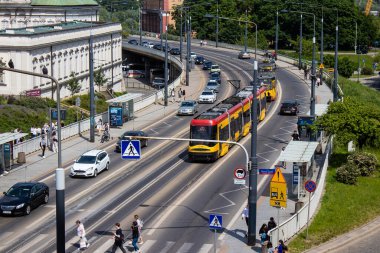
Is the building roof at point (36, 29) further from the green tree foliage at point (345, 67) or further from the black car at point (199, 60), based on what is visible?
the green tree foliage at point (345, 67)

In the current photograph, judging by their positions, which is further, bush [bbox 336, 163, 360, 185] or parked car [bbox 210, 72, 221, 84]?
parked car [bbox 210, 72, 221, 84]

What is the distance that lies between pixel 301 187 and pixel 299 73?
2533 inches

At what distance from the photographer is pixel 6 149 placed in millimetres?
53625

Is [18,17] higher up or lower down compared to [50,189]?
higher up

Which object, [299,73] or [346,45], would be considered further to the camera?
[346,45]

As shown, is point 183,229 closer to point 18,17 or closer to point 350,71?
point 18,17

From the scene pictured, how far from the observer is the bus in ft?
179

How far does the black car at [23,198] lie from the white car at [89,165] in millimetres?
6238

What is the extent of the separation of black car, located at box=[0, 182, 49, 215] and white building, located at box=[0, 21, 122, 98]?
23.8 m

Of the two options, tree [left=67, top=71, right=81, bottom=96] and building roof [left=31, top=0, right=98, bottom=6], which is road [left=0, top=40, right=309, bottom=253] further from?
building roof [left=31, top=0, right=98, bottom=6]

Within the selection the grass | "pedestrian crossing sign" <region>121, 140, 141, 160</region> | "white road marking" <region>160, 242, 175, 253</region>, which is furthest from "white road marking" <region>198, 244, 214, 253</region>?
"pedestrian crossing sign" <region>121, 140, 141, 160</region>

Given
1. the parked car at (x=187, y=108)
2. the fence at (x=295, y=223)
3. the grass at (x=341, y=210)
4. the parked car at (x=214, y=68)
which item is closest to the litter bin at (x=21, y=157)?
the grass at (x=341, y=210)

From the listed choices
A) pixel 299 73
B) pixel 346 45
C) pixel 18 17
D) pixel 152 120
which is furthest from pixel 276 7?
pixel 152 120

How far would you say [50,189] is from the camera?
161ft
